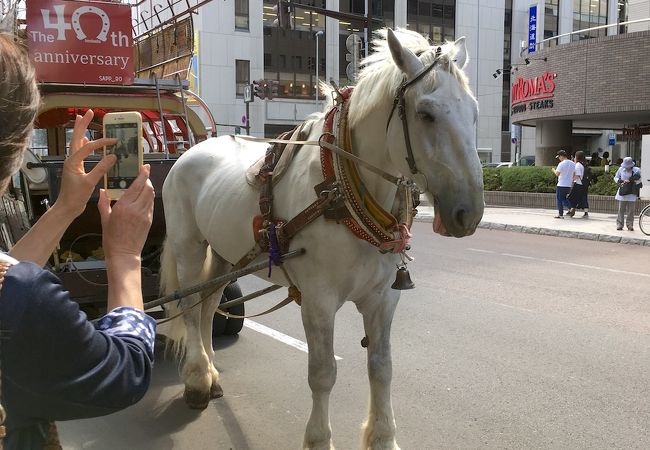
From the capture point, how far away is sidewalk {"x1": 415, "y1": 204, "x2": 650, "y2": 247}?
1235 cm

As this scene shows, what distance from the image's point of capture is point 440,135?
246 cm

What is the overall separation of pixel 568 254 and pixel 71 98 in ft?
29.0

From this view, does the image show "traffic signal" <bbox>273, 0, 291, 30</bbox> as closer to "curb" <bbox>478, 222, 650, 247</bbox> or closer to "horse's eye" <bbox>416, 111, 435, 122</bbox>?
"curb" <bbox>478, 222, 650, 247</bbox>

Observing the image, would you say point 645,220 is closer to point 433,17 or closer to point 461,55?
point 461,55

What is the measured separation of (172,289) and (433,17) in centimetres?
4556

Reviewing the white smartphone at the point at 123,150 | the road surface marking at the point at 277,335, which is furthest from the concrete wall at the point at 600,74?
the white smartphone at the point at 123,150

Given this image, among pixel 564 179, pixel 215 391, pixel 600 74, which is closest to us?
pixel 215 391

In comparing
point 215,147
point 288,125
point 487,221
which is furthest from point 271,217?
point 288,125

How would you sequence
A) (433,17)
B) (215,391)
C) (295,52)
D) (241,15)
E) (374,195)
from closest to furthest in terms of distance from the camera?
(374,195) → (215,391) → (241,15) → (295,52) → (433,17)

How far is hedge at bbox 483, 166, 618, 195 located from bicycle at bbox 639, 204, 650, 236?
372 centimetres

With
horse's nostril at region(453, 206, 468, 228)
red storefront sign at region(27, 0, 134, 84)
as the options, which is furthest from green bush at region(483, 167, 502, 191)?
horse's nostril at region(453, 206, 468, 228)

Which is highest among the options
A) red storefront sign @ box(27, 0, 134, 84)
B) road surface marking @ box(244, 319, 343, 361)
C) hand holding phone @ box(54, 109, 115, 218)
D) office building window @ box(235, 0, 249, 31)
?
office building window @ box(235, 0, 249, 31)

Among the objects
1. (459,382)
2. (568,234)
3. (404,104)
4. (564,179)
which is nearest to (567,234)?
(568,234)

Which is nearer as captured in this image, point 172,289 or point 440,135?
point 440,135
